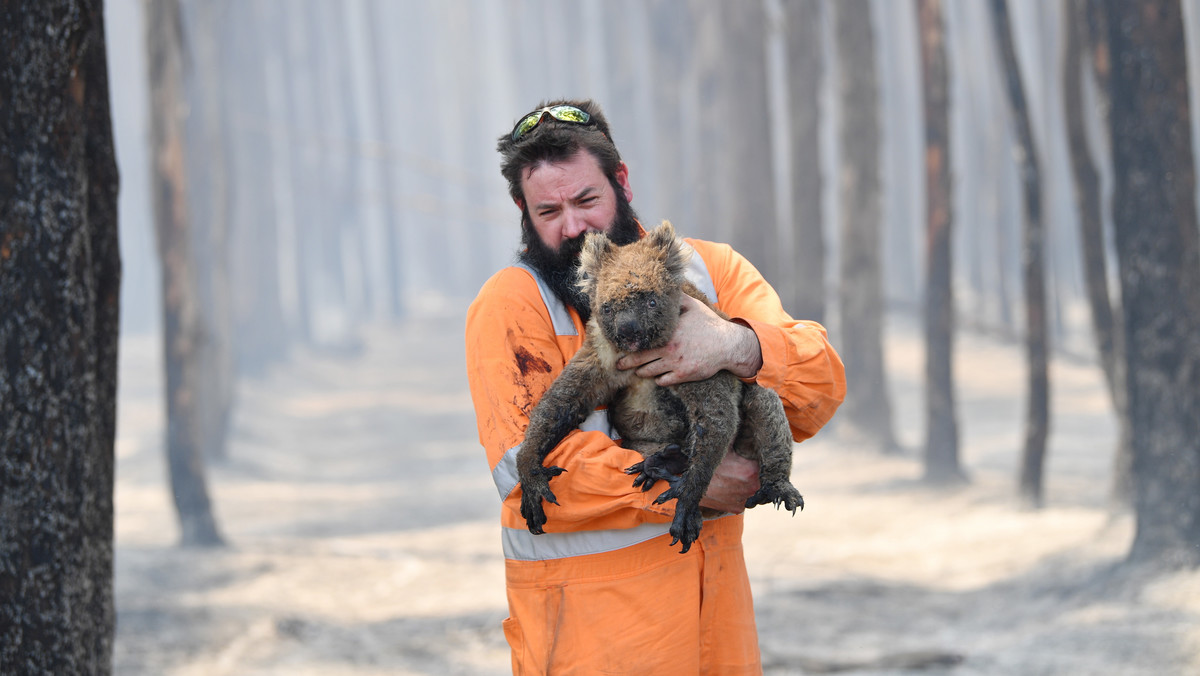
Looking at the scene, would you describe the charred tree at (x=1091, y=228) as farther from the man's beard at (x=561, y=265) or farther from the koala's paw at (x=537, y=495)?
the koala's paw at (x=537, y=495)

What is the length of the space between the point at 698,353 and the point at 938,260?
9.94 meters

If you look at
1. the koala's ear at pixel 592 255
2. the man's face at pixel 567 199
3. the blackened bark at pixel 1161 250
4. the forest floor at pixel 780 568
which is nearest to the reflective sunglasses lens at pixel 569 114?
the man's face at pixel 567 199

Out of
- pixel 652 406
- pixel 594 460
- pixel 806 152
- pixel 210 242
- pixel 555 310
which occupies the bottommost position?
pixel 594 460

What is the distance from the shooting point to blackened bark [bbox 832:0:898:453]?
1340 cm

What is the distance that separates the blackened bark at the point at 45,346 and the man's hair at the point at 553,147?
1.67 meters

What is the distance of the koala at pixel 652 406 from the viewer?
8.09 feet

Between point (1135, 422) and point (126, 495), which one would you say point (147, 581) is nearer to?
point (126, 495)

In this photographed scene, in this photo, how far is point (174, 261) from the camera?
11.3m

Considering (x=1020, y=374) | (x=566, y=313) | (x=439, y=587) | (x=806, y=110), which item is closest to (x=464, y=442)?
(x=806, y=110)

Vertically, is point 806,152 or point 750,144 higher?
point 750,144

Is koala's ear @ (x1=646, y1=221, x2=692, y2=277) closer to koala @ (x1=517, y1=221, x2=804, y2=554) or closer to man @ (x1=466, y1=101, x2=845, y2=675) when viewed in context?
koala @ (x1=517, y1=221, x2=804, y2=554)

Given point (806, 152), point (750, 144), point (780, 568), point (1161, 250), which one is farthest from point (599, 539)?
point (750, 144)

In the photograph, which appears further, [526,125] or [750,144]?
[750,144]

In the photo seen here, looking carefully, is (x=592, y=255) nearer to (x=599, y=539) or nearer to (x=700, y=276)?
(x=700, y=276)
